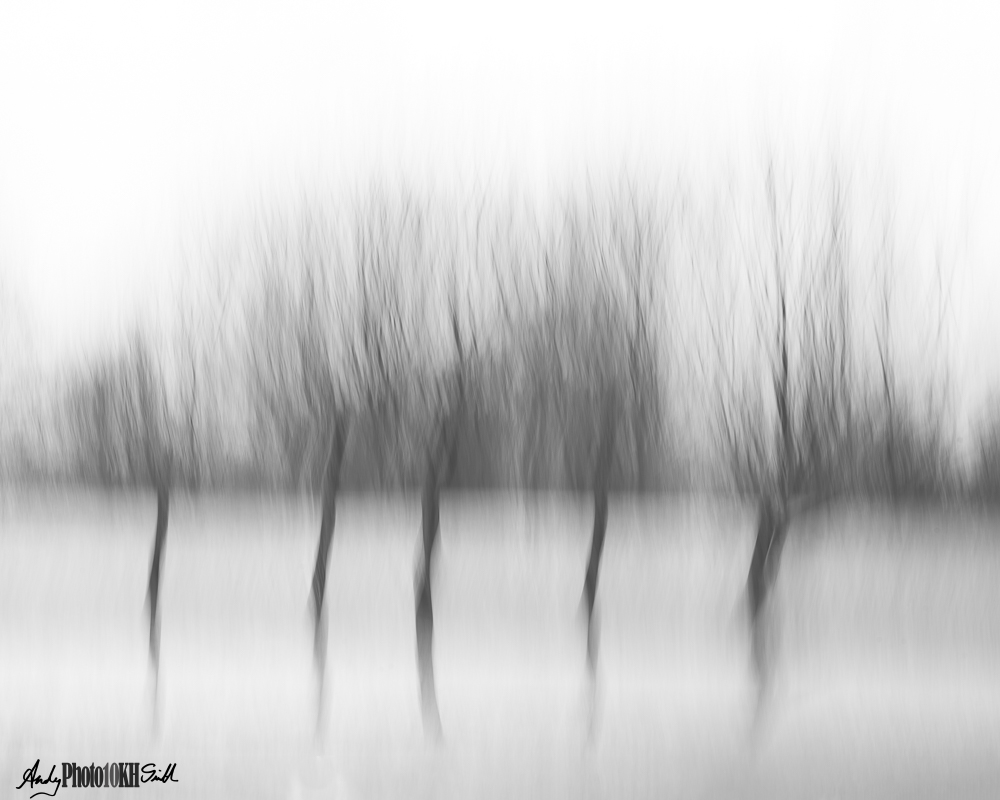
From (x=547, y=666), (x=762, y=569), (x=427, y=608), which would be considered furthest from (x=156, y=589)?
(x=762, y=569)

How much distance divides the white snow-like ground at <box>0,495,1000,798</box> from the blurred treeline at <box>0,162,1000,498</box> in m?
0.30

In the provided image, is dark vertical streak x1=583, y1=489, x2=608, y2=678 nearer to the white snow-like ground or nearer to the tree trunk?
the white snow-like ground

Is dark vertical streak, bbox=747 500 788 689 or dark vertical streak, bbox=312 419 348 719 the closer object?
dark vertical streak, bbox=747 500 788 689

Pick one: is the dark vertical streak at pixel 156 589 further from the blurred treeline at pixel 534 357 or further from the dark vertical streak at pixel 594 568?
the dark vertical streak at pixel 594 568

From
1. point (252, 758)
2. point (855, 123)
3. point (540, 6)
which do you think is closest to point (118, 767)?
point (252, 758)

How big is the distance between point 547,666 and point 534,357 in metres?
1.79

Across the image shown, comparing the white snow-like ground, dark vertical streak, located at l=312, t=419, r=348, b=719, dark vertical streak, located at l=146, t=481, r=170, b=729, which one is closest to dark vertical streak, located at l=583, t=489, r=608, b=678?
the white snow-like ground

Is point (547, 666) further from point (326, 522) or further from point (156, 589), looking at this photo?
point (156, 589)

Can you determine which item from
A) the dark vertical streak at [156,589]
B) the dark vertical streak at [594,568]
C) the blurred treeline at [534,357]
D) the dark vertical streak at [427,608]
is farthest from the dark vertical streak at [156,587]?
the dark vertical streak at [594,568]

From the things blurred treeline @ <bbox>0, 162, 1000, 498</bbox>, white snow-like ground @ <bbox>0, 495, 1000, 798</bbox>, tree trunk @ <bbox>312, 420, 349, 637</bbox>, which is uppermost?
blurred treeline @ <bbox>0, 162, 1000, 498</bbox>

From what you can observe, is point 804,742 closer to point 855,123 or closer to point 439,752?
point 439,752

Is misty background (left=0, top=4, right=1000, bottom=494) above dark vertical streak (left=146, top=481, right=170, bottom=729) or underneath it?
above

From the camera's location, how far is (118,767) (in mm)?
3805

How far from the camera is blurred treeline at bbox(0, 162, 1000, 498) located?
3863 mm
